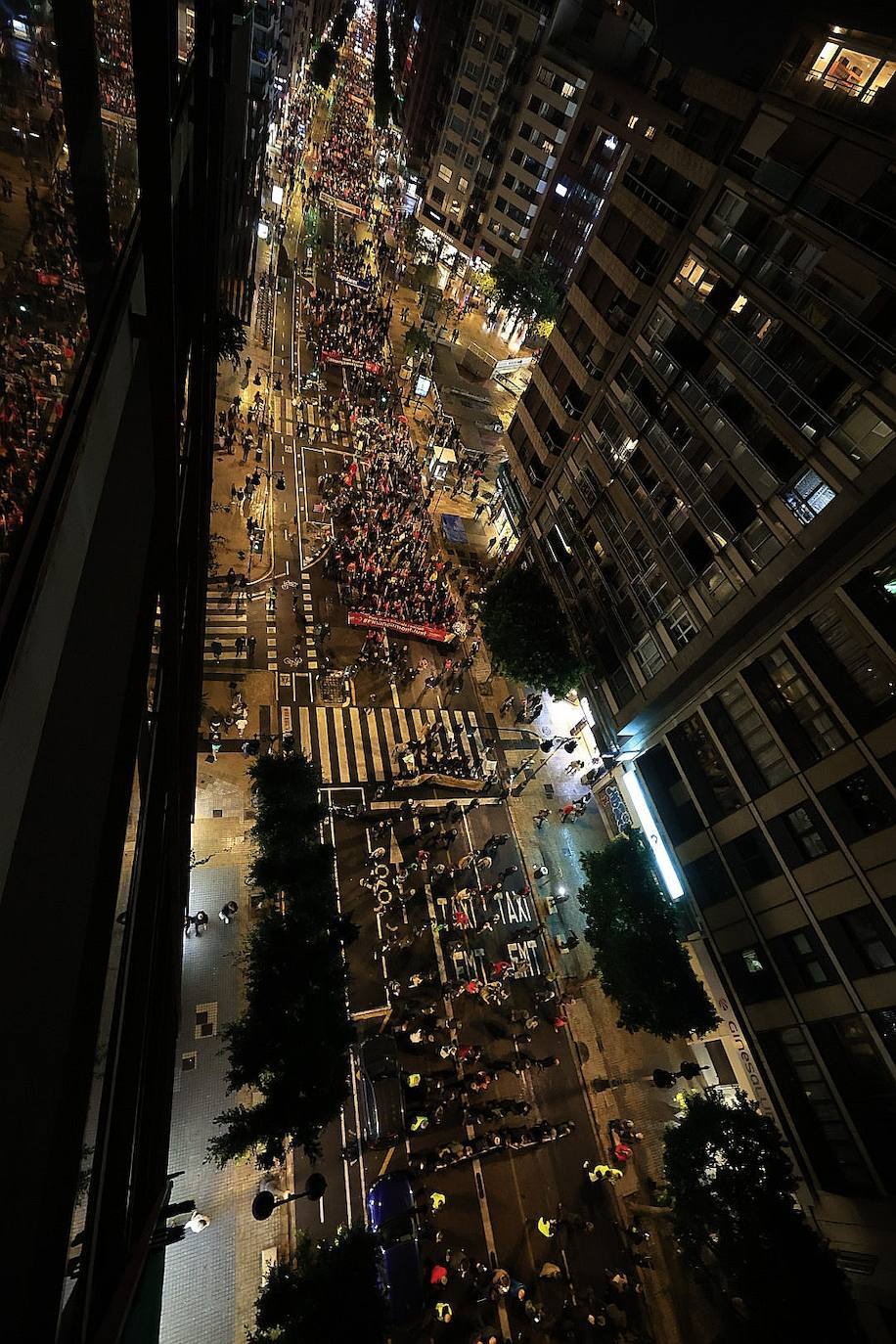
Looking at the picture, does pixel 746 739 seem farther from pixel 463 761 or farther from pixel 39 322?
pixel 39 322

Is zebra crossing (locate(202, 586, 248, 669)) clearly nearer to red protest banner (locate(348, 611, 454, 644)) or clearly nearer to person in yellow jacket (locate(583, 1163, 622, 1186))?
red protest banner (locate(348, 611, 454, 644))

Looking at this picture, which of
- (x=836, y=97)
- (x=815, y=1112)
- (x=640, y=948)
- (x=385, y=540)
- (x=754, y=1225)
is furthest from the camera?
(x=385, y=540)

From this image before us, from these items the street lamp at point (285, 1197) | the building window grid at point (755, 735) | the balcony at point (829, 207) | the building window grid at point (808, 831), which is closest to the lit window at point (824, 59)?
the balcony at point (829, 207)

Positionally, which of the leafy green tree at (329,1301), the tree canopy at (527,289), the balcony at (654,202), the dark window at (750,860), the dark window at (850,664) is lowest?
the leafy green tree at (329,1301)

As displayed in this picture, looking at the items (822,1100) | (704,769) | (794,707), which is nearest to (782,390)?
(794,707)

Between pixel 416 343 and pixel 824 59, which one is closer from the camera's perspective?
pixel 824 59

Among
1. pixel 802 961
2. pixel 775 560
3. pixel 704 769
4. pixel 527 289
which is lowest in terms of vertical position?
pixel 802 961

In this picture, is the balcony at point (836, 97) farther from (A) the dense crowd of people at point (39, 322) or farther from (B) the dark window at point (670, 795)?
(B) the dark window at point (670, 795)

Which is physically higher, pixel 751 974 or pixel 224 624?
pixel 224 624
